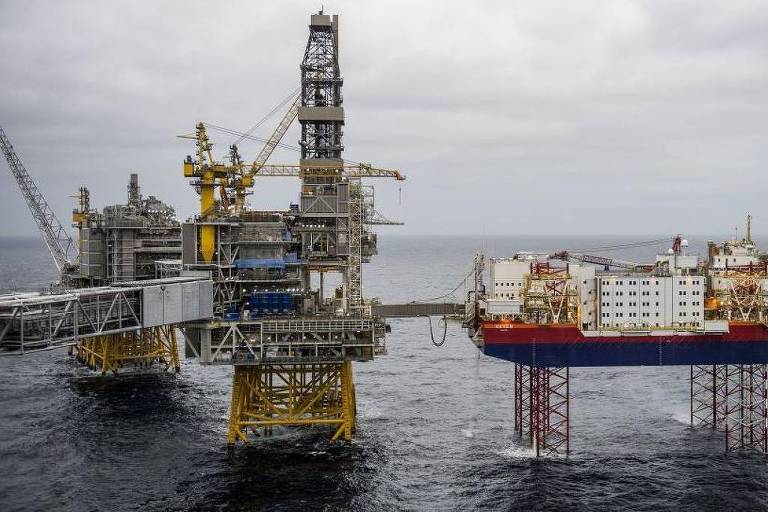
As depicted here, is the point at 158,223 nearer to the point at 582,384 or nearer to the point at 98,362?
the point at 98,362

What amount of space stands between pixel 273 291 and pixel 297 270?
2.45 meters

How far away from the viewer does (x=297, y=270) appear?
4634 centimetres

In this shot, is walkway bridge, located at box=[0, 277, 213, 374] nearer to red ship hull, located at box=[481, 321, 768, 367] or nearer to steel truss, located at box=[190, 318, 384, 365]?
steel truss, located at box=[190, 318, 384, 365]

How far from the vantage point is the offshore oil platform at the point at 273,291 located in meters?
37.5

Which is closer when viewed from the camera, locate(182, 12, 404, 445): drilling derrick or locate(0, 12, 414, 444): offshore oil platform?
locate(0, 12, 414, 444): offshore oil platform

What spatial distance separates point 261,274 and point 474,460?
16492 mm

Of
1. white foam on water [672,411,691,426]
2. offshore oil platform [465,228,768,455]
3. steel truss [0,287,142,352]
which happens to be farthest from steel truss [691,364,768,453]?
steel truss [0,287,142,352]

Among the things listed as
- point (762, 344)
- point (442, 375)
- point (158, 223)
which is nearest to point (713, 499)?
point (762, 344)

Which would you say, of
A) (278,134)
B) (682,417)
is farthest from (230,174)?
(682,417)

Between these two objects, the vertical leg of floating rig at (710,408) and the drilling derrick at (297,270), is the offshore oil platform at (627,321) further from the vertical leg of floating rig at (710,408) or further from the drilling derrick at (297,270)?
the drilling derrick at (297,270)

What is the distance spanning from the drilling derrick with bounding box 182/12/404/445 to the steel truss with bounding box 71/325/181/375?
19.3 metres

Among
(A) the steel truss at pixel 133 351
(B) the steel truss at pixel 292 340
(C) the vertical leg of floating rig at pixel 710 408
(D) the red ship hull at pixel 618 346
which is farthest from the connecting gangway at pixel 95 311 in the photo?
(C) the vertical leg of floating rig at pixel 710 408

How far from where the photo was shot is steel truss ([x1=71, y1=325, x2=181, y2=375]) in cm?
6332

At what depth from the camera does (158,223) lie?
63.8 metres
